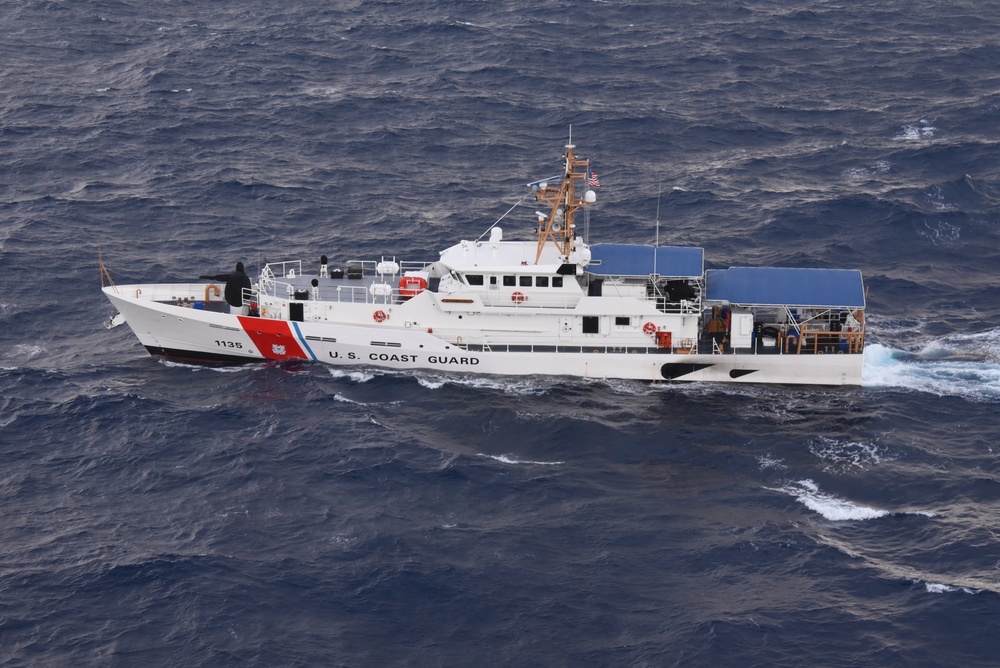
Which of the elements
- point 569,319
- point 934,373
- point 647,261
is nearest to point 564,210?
point 647,261

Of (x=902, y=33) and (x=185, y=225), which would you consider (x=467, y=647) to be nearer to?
(x=185, y=225)

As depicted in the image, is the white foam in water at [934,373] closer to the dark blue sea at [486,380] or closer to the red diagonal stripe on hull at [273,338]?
the dark blue sea at [486,380]

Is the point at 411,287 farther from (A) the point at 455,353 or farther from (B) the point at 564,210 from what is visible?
(B) the point at 564,210

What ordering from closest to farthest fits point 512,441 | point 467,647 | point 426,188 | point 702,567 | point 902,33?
point 467,647, point 702,567, point 512,441, point 426,188, point 902,33

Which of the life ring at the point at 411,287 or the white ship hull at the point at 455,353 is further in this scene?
the life ring at the point at 411,287

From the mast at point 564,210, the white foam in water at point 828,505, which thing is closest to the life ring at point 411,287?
the mast at point 564,210

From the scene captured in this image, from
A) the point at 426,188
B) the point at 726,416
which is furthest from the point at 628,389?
the point at 426,188

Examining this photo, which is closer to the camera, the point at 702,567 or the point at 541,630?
the point at 541,630
